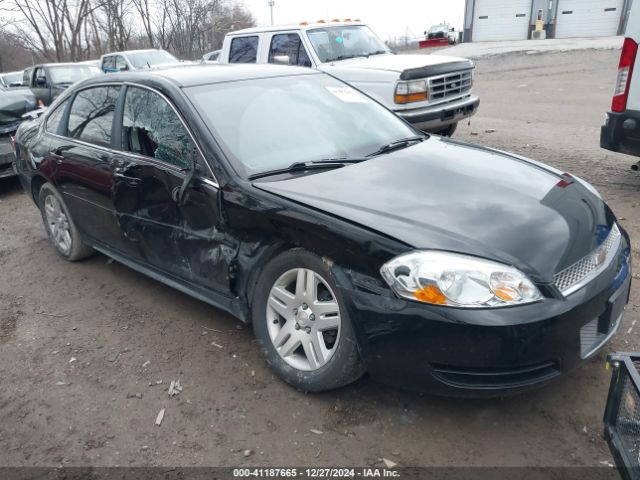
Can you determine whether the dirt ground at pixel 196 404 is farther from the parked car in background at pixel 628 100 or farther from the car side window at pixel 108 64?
the car side window at pixel 108 64

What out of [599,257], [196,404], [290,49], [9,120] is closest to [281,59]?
[290,49]

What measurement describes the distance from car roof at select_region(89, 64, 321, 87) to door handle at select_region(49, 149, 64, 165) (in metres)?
0.71

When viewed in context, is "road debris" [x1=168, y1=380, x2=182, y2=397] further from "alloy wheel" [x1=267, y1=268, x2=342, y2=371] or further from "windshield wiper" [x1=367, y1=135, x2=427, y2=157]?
"windshield wiper" [x1=367, y1=135, x2=427, y2=157]

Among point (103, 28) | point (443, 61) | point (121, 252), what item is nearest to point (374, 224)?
point (121, 252)

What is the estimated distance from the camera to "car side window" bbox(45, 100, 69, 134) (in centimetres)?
467

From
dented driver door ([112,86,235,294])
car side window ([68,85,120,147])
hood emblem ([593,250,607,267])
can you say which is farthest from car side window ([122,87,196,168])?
hood emblem ([593,250,607,267])

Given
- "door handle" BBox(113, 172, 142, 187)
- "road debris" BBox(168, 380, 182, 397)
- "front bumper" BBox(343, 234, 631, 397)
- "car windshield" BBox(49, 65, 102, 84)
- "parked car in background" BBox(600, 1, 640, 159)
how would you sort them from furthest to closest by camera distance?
"car windshield" BBox(49, 65, 102, 84) < "parked car in background" BBox(600, 1, 640, 159) < "door handle" BBox(113, 172, 142, 187) < "road debris" BBox(168, 380, 182, 397) < "front bumper" BBox(343, 234, 631, 397)

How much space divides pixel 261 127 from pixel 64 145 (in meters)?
2.05

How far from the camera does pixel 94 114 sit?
13.9 feet

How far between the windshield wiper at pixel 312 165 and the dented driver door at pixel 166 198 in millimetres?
319

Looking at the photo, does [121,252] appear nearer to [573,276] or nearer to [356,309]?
[356,309]

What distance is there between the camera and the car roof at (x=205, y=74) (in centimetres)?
359

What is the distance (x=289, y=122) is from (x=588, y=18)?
35.0m

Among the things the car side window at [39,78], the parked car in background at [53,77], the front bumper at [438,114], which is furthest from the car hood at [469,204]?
the car side window at [39,78]
